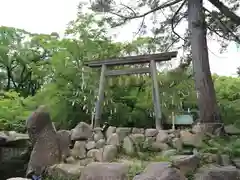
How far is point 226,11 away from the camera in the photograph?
22.4 feet

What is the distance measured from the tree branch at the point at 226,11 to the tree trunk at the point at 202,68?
0.39 m

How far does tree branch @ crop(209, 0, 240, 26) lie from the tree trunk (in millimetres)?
394

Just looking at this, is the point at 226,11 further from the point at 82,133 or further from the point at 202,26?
the point at 82,133

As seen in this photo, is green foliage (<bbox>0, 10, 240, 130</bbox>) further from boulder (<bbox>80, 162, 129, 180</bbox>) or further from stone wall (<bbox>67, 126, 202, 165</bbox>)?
boulder (<bbox>80, 162, 129, 180</bbox>)

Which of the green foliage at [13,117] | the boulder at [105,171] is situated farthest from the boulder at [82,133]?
the green foliage at [13,117]

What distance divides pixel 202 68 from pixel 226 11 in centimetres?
137

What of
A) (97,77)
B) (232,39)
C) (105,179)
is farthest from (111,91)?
(105,179)

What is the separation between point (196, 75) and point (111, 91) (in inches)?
132

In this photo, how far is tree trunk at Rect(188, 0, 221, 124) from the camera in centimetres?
698

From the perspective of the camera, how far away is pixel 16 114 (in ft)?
36.4

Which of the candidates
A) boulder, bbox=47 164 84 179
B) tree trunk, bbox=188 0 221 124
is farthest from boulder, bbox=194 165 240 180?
boulder, bbox=47 164 84 179

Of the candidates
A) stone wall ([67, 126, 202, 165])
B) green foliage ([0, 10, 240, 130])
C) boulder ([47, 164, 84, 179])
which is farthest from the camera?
green foliage ([0, 10, 240, 130])

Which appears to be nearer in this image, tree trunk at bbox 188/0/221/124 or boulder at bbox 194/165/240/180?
boulder at bbox 194/165/240/180

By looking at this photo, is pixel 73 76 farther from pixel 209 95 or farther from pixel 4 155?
pixel 209 95
